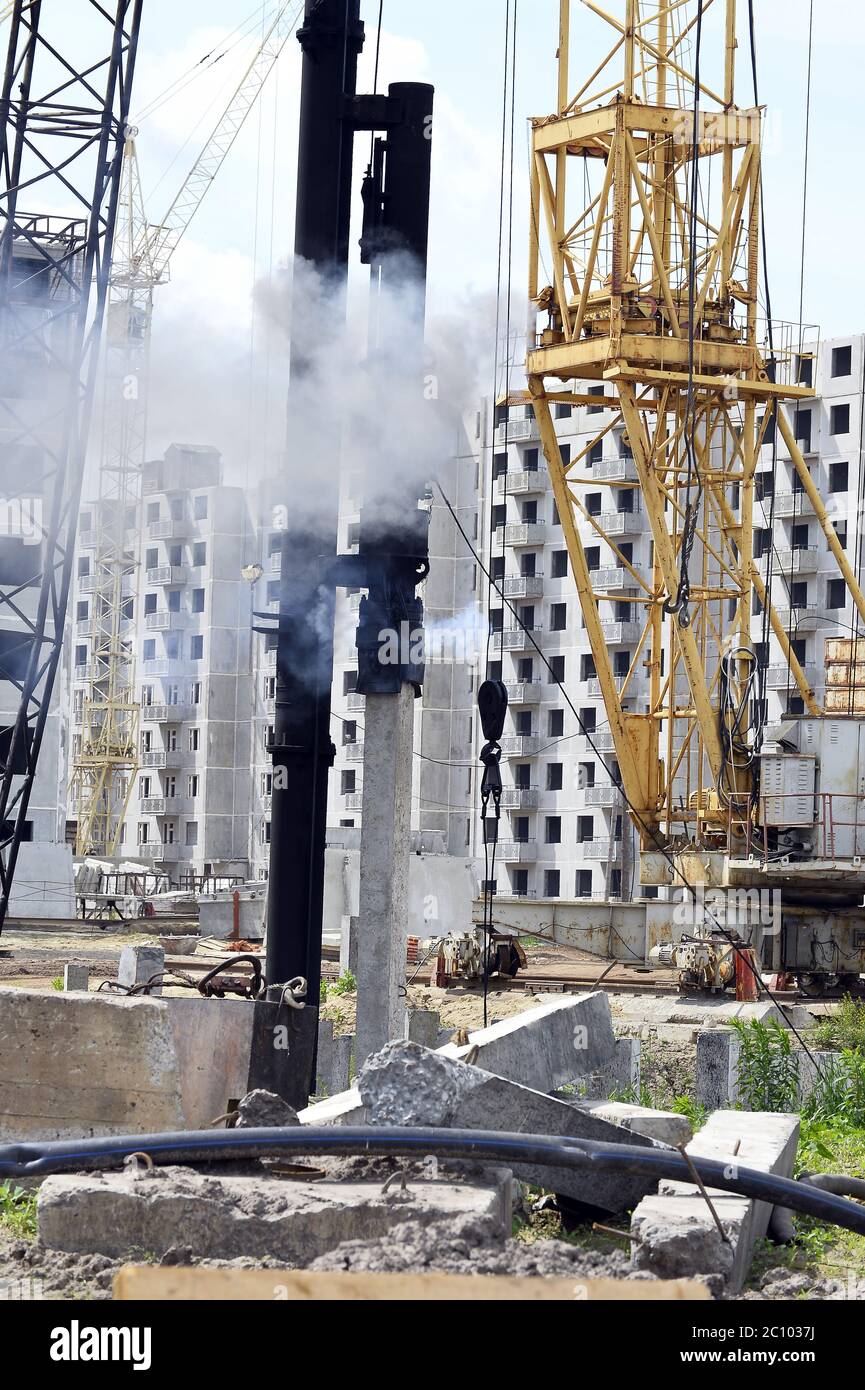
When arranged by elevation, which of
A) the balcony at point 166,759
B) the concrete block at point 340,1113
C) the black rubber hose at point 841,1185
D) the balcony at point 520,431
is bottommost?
the black rubber hose at point 841,1185

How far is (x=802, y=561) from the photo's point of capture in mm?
66312

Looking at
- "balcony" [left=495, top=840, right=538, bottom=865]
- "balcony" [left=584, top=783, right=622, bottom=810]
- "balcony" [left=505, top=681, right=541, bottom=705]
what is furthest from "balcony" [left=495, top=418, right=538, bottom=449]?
"balcony" [left=495, top=840, right=538, bottom=865]

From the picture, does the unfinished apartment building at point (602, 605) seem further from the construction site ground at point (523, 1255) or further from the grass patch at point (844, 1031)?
the construction site ground at point (523, 1255)

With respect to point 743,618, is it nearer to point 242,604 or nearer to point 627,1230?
point 627,1230

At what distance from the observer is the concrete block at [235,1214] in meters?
8.16

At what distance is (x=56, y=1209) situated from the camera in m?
8.38

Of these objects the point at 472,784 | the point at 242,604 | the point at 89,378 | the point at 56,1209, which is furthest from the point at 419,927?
the point at 242,604

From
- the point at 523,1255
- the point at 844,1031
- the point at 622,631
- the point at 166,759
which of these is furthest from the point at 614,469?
the point at 523,1255

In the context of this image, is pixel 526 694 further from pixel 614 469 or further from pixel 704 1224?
pixel 704 1224

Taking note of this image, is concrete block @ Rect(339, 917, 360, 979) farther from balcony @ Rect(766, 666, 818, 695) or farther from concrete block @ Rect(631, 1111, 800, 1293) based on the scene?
balcony @ Rect(766, 666, 818, 695)

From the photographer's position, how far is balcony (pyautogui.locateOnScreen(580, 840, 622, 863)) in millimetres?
70438

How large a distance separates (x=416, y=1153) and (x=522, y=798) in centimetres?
6696

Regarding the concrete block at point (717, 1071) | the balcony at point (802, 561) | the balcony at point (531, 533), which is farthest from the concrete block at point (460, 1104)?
the balcony at point (531, 533)

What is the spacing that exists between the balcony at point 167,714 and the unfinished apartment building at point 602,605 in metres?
16.4
